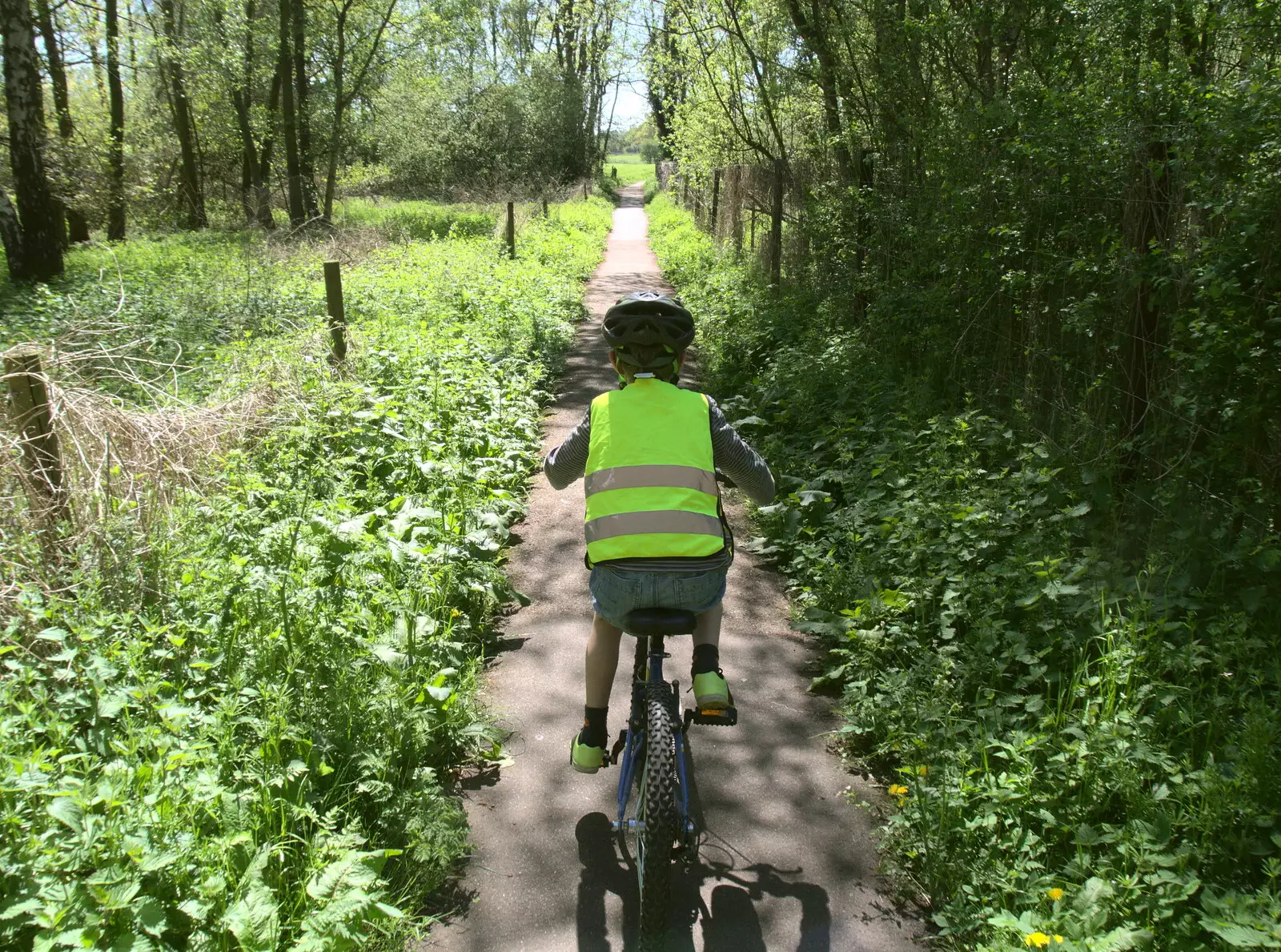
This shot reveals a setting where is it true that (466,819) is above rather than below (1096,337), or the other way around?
below

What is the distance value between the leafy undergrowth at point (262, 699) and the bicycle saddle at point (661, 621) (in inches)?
44.8

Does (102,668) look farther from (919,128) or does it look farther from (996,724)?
(919,128)

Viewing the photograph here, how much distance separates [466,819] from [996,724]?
7.26ft

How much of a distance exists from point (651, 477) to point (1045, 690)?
219 cm

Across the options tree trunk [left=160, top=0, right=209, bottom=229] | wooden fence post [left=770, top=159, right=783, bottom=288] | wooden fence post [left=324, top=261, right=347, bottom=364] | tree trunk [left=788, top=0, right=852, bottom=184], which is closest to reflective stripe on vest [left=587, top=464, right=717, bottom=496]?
wooden fence post [left=324, top=261, right=347, bottom=364]

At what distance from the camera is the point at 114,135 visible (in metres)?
22.0

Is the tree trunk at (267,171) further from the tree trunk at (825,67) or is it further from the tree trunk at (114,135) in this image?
the tree trunk at (825,67)

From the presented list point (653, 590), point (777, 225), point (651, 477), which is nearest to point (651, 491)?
point (651, 477)

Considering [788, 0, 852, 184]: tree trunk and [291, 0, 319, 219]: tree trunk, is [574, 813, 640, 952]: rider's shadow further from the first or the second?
[291, 0, 319, 219]: tree trunk

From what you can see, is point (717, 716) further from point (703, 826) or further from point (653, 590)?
point (703, 826)

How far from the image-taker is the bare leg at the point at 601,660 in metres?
3.21

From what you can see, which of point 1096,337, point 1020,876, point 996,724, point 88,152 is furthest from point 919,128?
point 88,152

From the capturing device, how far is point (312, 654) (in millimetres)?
3785

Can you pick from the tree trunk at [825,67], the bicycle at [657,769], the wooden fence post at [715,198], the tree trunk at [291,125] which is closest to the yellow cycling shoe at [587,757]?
the bicycle at [657,769]
